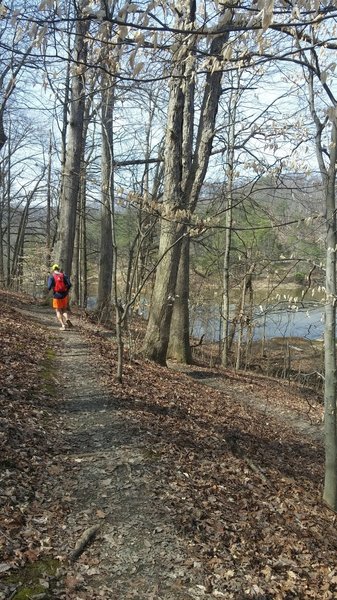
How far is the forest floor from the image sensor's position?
11.7 ft

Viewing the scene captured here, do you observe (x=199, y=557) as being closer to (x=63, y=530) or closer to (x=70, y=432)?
(x=63, y=530)

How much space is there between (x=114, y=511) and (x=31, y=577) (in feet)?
3.74

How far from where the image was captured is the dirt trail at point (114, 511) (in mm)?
3479

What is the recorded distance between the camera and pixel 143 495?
464cm

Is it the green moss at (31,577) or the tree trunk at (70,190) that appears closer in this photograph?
the green moss at (31,577)

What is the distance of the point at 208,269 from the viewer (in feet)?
60.5

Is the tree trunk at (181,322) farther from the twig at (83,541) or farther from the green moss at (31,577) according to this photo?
the green moss at (31,577)

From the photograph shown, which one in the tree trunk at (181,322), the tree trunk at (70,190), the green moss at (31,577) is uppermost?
the tree trunk at (70,190)

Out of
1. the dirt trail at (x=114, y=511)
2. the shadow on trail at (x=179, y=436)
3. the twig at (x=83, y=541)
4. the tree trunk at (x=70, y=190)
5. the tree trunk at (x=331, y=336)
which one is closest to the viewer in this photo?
the dirt trail at (x=114, y=511)

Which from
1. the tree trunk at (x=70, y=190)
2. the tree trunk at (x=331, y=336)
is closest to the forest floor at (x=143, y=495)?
the tree trunk at (x=331, y=336)

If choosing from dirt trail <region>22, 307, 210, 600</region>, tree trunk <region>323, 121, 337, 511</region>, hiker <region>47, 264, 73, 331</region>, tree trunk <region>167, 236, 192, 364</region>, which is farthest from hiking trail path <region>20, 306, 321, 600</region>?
tree trunk <region>167, 236, 192, 364</region>

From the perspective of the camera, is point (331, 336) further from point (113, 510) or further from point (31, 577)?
point (31, 577)

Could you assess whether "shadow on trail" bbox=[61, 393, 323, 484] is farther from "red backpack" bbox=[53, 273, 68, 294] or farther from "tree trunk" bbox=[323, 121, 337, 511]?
"red backpack" bbox=[53, 273, 68, 294]

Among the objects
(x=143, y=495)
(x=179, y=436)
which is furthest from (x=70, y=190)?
(x=143, y=495)
